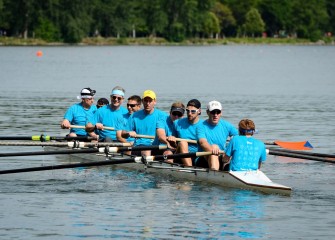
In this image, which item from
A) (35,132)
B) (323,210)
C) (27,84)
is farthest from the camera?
(27,84)

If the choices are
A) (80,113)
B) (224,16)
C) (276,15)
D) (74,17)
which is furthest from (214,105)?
(276,15)

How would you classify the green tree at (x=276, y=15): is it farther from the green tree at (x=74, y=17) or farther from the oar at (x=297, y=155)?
the oar at (x=297, y=155)

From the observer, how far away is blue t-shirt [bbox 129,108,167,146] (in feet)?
67.5

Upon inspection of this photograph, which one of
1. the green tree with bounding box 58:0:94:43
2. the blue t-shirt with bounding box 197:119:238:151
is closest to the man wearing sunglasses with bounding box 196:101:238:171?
the blue t-shirt with bounding box 197:119:238:151

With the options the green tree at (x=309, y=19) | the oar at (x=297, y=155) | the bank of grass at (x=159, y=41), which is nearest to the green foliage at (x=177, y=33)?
the bank of grass at (x=159, y=41)

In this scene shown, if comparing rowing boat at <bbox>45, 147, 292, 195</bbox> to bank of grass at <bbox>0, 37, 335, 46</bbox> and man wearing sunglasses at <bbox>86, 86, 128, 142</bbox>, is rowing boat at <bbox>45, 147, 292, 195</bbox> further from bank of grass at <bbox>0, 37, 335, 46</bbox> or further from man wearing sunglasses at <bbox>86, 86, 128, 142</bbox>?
bank of grass at <bbox>0, 37, 335, 46</bbox>

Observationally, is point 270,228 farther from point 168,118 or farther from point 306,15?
point 306,15

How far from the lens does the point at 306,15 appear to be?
19025cm

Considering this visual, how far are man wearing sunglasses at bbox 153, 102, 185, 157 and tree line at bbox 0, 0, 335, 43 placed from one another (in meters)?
110

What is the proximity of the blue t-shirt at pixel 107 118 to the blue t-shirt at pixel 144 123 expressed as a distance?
1.35 meters

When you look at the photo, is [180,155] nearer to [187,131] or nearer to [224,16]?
[187,131]

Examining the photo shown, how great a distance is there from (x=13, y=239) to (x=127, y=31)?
13923 centimetres

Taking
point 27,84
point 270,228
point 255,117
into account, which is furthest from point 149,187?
point 27,84

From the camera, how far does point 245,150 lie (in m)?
17.5
